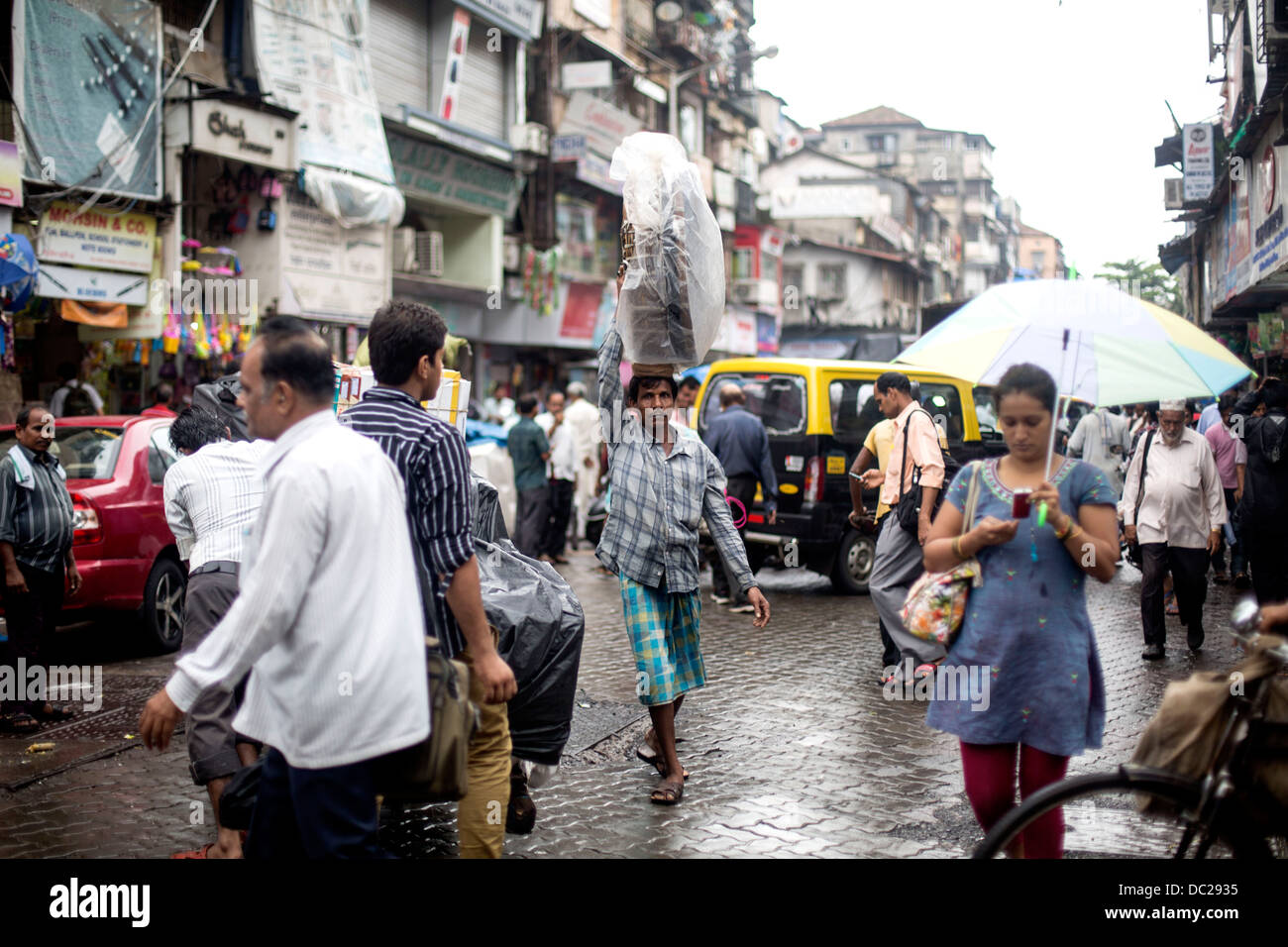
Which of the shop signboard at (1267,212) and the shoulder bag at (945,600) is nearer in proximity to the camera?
the shoulder bag at (945,600)

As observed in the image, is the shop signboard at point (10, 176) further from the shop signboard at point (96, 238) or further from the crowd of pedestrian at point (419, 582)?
the crowd of pedestrian at point (419, 582)

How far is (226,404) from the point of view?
5250 millimetres

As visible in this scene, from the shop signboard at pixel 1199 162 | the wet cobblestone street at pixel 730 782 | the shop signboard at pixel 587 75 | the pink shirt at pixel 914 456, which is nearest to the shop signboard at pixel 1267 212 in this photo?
the shop signboard at pixel 1199 162

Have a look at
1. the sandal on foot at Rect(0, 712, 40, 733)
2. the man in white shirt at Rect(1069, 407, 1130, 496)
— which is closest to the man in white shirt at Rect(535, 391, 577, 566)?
the man in white shirt at Rect(1069, 407, 1130, 496)

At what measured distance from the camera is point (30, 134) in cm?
1288

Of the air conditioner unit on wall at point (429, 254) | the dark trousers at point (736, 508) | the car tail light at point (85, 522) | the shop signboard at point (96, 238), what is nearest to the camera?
the car tail light at point (85, 522)

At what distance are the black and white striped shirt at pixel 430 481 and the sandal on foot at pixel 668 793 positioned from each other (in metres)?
2.17

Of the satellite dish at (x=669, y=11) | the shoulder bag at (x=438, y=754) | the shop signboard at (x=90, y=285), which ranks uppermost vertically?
the satellite dish at (x=669, y=11)

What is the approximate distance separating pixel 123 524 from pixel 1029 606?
658 centimetres

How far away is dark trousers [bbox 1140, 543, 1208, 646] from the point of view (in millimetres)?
8586

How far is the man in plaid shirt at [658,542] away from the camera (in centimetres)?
528

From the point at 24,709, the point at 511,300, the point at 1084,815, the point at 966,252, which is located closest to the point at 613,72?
the point at 511,300

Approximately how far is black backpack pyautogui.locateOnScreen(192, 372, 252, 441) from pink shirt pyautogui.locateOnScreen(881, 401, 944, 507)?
4001 mm
